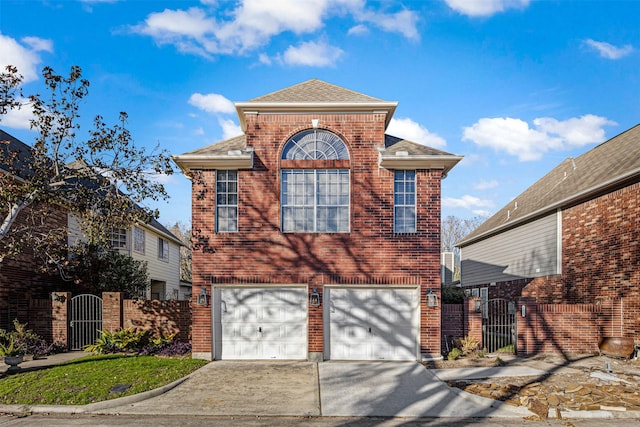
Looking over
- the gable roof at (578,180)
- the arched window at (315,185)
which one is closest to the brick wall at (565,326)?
the gable roof at (578,180)

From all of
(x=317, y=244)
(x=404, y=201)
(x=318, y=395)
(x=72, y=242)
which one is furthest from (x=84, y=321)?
(x=404, y=201)

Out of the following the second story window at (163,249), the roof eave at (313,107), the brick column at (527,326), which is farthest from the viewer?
the second story window at (163,249)

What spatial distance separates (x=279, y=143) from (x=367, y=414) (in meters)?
8.10

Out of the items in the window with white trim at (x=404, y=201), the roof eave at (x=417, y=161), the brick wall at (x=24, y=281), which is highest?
the roof eave at (x=417, y=161)

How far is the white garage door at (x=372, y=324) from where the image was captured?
13320mm

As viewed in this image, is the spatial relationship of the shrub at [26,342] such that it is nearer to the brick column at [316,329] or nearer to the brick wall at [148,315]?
the brick wall at [148,315]

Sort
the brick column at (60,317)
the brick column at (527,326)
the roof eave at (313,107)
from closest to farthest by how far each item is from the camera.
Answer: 1. the roof eave at (313,107)
2. the brick column at (527,326)
3. the brick column at (60,317)

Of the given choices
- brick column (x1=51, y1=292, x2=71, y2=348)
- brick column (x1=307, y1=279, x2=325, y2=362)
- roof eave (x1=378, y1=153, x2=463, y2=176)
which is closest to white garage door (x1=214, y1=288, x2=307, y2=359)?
brick column (x1=307, y1=279, x2=325, y2=362)

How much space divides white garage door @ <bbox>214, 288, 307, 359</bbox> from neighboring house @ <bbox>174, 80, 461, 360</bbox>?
0.03m

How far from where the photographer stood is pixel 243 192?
13.6m

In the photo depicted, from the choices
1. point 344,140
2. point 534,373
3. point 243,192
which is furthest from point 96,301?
point 534,373

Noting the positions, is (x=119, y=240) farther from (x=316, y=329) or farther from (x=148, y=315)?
(x=316, y=329)

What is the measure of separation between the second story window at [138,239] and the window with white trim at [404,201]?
14938mm

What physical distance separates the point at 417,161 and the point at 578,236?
7.30m
